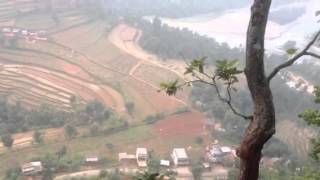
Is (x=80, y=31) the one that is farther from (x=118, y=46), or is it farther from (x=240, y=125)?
(x=240, y=125)

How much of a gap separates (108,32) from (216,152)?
51.1ft

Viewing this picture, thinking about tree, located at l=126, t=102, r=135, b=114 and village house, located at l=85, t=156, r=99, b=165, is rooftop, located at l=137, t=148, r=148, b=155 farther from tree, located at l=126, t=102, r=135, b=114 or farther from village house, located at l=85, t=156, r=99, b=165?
tree, located at l=126, t=102, r=135, b=114

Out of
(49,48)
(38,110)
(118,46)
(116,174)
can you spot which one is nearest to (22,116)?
(38,110)

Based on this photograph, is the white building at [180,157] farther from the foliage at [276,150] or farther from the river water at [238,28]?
the river water at [238,28]

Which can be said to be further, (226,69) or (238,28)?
(238,28)

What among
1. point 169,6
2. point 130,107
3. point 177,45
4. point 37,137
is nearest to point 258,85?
point 37,137

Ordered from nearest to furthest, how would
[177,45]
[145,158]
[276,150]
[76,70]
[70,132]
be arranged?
[145,158] < [276,150] < [70,132] < [76,70] < [177,45]

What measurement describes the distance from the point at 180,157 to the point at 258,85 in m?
14.6

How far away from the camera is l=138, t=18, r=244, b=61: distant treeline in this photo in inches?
1083

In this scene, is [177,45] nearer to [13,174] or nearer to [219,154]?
[219,154]

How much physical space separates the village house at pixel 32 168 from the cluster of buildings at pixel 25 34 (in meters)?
12.4

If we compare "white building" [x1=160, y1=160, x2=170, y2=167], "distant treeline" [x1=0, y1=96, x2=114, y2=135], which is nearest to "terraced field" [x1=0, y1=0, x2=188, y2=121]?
"distant treeline" [x1=0, y1=96, x2=114, y2=135]

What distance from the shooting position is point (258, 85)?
2.10m

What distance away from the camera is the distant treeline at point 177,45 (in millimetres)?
27516
